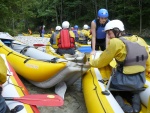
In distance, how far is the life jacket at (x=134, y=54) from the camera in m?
2.84

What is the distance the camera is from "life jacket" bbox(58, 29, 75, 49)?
618cm

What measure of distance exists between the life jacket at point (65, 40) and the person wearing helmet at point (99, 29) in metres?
1.41

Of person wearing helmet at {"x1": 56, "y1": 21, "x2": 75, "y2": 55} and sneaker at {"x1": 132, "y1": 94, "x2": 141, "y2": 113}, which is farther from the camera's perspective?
person wearing helmet at {"x1": 56, "y1": 21, "x2": 75, "y2": 55}

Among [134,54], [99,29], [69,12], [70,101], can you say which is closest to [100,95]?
[134,54]

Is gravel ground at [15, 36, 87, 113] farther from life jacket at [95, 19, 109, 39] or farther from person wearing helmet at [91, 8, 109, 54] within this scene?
life jacket at [95, 19, 109, 39]

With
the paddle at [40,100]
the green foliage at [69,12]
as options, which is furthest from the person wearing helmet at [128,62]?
the green foliage at [69,12]

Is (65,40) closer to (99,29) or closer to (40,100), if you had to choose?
(99,29)

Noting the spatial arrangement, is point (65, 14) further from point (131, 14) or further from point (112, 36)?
point (112, 36)

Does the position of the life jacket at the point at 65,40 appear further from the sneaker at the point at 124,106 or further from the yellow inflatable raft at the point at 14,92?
the sneaker at the point at 124,106

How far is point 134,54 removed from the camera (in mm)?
2844

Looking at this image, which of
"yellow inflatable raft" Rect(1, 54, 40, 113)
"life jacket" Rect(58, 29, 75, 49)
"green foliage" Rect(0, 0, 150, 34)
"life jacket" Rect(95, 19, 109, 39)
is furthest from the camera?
"green foliage" Rect(0, 0, 150, 34)

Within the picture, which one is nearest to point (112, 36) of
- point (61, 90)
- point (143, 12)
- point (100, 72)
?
point (100, 72)

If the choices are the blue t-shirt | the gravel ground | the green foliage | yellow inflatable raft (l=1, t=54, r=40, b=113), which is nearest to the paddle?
yellow inflatable raft (l=1, t=54, r=40, b=113)

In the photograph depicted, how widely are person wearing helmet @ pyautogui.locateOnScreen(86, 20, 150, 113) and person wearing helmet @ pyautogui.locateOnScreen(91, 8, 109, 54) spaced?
1.31 meters
